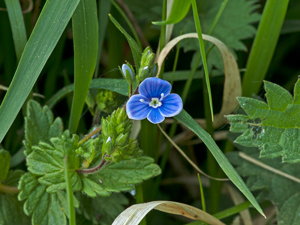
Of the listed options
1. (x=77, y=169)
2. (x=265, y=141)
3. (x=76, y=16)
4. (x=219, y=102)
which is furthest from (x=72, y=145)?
(x=219, y=102)

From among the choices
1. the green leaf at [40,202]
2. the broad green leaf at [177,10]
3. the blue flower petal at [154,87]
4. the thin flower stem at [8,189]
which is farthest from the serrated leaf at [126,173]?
the broad green leaf at [177,10]

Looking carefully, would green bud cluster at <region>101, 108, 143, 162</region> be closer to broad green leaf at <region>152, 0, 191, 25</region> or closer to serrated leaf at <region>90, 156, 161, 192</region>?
serrated leaf at <region>90, 156, 161, 192</region>

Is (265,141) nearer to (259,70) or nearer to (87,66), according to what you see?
(259,70)

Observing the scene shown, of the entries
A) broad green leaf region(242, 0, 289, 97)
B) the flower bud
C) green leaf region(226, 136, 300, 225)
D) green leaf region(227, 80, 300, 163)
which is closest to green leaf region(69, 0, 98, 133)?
the flower bud

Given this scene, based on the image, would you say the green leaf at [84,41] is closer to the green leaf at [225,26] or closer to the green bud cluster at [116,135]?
the green bud cluster at [116,135]

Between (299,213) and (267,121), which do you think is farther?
(299,213)
